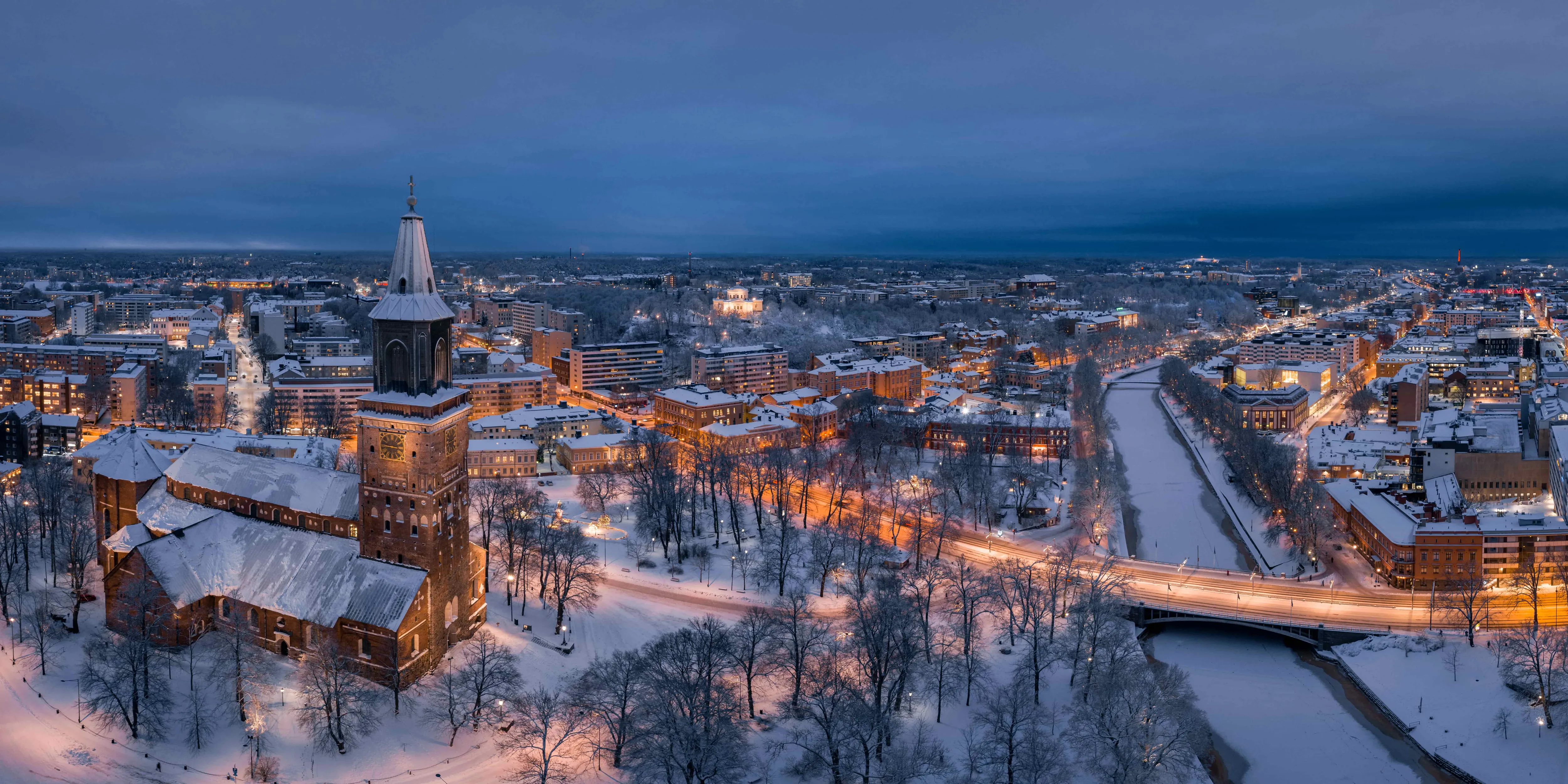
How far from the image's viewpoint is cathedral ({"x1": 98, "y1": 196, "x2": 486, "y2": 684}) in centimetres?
4641

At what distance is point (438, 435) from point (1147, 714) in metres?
30.9

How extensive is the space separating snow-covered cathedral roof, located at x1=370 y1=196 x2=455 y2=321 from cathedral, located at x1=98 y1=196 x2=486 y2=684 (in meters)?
0.07

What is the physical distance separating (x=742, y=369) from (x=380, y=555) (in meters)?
100

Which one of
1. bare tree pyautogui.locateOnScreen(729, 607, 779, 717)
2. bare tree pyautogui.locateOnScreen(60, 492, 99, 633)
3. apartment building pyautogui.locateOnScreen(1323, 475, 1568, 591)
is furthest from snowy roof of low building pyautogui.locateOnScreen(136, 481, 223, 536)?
apartment building pyautogui.locateOnScreen(1323, 475, 1568, 591)

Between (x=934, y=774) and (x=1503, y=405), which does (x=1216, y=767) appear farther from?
(x=1503, y=405)

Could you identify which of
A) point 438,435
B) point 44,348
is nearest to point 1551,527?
point 438,435

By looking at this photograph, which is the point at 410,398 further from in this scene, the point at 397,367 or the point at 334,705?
the point at 334,705

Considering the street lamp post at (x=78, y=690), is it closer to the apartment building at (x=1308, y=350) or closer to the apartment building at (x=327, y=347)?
the apartment building at (x=327, y=347)

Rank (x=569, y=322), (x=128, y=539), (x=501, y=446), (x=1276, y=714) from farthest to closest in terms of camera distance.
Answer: (x=569, y=322), (x=501, y=446), (x=1276, y=714), (x=128, y=539)

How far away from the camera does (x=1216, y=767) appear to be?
154 feet

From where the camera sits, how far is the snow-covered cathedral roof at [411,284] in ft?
153

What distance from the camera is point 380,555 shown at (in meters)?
48.4

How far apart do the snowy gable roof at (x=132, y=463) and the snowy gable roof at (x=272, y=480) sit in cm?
125

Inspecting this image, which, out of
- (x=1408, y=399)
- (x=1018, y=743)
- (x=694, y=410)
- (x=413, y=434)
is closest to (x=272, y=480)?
(x=413, y=434)
